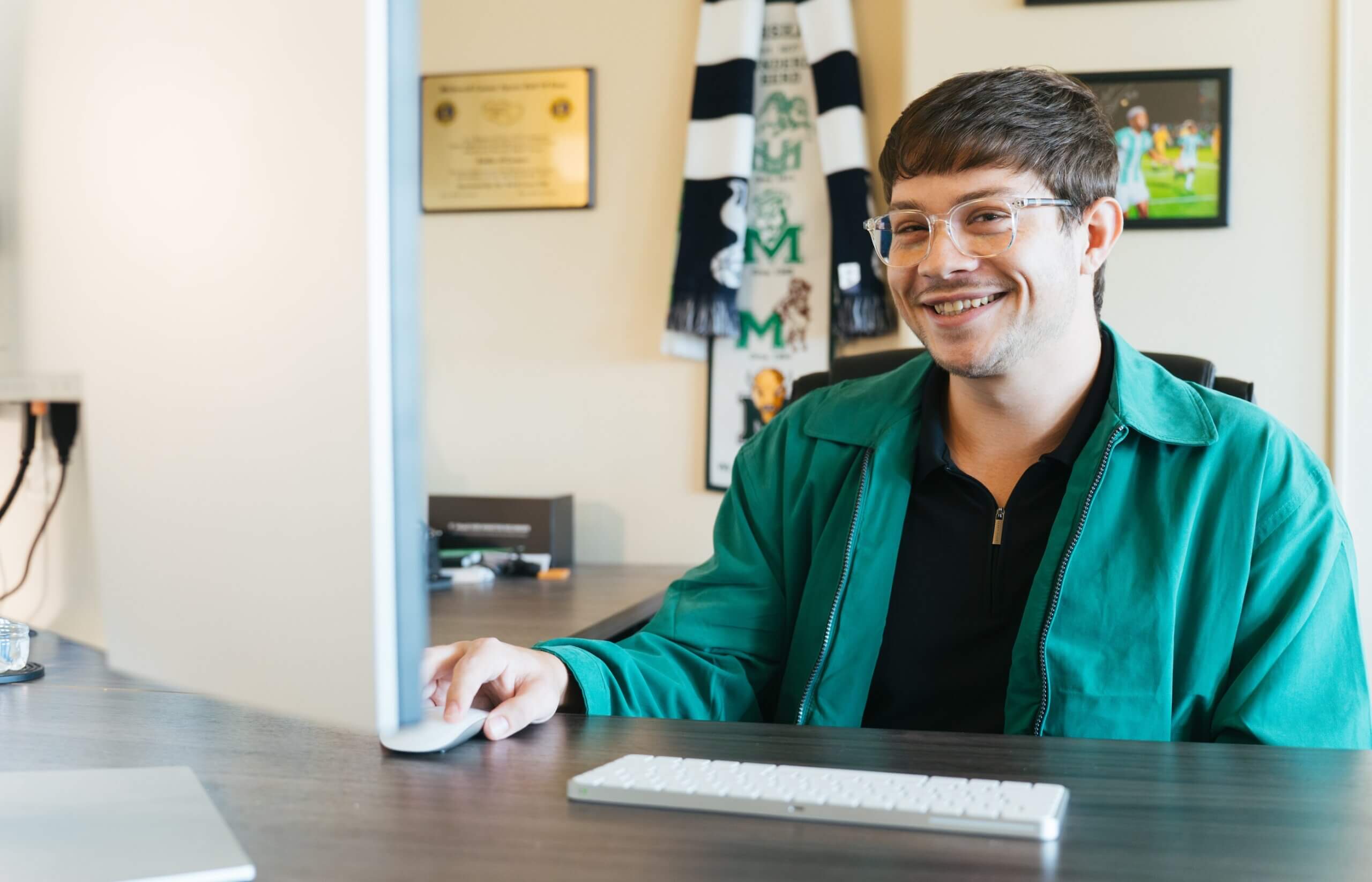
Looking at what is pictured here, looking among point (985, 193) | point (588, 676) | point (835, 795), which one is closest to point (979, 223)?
point (985, 193)

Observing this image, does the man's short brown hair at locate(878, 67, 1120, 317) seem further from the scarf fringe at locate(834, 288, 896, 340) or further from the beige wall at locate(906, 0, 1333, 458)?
the scarf fringe at locate(834, 288, 896, 340)

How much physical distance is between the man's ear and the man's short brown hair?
0.5 inches

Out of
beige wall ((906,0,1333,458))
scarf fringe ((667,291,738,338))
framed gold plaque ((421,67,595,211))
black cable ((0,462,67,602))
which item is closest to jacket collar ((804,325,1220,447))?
black cable ((0,462,67,602))

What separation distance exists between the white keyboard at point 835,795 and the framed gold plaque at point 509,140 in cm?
212

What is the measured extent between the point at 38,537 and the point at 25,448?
65 millimetres

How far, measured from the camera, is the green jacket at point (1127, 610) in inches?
44.6

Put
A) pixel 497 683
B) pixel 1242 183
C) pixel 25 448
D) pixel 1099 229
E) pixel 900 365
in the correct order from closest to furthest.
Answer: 1. pixel 25 448
2. pixel 497 683
3. pixel 1099 229
4. pixel 900 365
5. pixel 1242 183

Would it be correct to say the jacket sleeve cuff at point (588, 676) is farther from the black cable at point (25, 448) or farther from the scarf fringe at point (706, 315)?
the scarf fringe at point (706, 315)

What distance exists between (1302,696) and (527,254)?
2062mm

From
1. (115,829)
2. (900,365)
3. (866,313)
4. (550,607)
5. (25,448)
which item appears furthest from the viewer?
(866,313)

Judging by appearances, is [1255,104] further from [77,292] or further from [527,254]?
[77,292]

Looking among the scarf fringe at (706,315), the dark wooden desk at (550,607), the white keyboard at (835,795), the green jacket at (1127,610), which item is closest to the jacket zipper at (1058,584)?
the green jacket at (1127,610)

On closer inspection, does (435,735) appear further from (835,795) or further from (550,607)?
(550,607)

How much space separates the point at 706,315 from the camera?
8.60 ft
